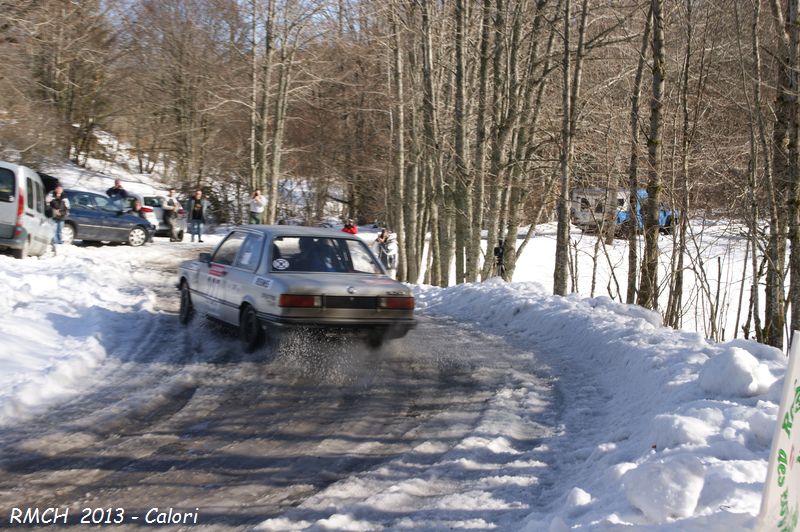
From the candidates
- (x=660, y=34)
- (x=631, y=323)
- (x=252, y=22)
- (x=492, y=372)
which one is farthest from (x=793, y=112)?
(x=252, y=22)

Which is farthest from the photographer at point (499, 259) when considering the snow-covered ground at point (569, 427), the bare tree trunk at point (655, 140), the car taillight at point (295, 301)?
the car taillight at point (295, 301)

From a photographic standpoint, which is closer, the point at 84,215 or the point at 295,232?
the point at 295,232

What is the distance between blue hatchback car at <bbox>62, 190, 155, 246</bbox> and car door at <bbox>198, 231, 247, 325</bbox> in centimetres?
1420

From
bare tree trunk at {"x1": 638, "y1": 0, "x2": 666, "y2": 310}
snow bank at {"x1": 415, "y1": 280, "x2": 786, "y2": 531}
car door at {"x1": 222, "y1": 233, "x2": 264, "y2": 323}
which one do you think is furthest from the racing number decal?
bare tree trunk at {"x1": 638, "y1": 0, "x2": 666, "y2": 310}

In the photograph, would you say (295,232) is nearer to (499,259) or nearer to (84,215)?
(499,259)

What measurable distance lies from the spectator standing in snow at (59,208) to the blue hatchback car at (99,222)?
62 centimetres

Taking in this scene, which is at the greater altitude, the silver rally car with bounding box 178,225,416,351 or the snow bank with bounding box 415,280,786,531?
the silver rally car with bounding box 178,225,416,351

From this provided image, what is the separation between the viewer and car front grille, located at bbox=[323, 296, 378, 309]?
8.81 metres

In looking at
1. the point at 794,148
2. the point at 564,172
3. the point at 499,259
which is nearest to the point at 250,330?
the point at 794,148

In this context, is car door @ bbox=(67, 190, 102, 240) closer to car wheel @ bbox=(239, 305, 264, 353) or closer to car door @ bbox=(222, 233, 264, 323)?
car door @ bbox=(222, 233, 264, 323)

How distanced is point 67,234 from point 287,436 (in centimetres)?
1946

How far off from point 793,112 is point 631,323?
4.23m

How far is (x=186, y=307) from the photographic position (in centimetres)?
1153

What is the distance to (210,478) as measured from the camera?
506 cm
